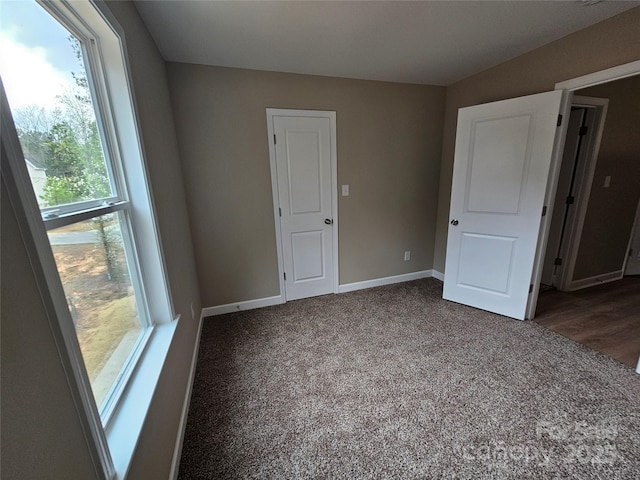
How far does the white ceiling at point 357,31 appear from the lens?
1631 mm

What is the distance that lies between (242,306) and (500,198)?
281 cm

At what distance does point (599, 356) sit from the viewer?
1990 mm

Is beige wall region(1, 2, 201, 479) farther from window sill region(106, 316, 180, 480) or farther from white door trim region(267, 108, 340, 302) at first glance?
white door trim region(267, 108, 340, 302)

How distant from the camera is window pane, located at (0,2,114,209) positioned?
2.32ft

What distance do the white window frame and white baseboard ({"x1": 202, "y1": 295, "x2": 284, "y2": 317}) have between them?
3.90ft

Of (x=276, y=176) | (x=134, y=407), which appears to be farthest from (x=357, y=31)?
(x=134, y=407)

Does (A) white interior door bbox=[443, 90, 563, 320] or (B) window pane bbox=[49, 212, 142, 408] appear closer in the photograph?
(B) window pane bbox=[49, 212, 142, 408]

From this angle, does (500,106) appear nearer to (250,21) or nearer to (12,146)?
(250,21)

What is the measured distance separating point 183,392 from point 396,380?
139 centimetres

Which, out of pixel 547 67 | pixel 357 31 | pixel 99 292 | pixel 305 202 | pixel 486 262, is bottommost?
pixel 486 262

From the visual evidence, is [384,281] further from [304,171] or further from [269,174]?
[269,174]

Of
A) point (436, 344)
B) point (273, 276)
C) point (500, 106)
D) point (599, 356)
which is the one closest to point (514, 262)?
point (599, 356)

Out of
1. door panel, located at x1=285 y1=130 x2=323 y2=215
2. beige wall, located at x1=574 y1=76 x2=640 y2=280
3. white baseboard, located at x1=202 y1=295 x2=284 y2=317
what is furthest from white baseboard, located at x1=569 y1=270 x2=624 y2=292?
white baseboard, located at x1=202 y1=295 x2=284 y2=317

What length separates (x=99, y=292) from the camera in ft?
3.31
